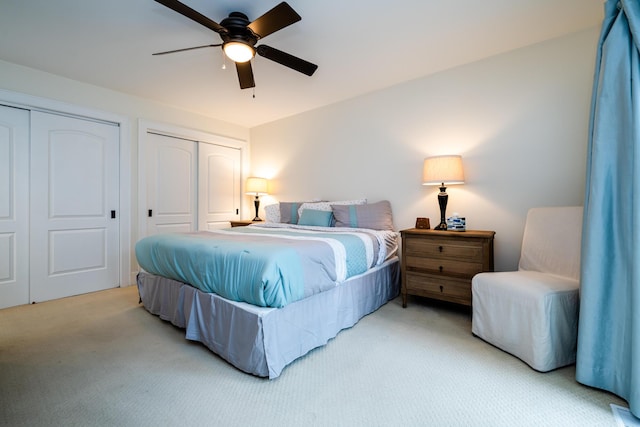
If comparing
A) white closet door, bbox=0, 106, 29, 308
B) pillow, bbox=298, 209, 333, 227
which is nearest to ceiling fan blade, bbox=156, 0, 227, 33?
pillow, bbox=298, 209, 333, 227

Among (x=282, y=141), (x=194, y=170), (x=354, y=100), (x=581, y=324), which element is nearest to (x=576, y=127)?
(x=581, y=324)

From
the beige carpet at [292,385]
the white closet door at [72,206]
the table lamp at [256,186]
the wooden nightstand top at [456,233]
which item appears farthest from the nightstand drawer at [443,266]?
the white closet door at [72,206]

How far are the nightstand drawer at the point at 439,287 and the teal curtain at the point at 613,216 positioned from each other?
36.0 inches

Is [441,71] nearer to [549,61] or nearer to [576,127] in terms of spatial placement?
[549,61]

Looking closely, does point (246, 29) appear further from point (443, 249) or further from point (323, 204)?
point (443, 249)

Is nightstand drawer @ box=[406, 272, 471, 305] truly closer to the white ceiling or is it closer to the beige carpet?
the beige carpet

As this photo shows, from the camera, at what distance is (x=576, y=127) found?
2305 mm

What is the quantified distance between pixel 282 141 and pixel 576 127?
350 cm

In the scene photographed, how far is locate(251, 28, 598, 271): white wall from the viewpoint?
7.72ft

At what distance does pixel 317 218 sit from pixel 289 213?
1.94 feet

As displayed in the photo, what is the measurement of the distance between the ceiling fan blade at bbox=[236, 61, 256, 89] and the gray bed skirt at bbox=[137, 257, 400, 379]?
176 cm

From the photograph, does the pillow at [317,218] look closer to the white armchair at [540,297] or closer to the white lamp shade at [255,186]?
the white lamp shade at [255,186]

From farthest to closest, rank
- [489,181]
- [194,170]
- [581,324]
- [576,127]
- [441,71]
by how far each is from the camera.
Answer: [194,170] < [441,71] < [489,181] < [576,127] < [581,324]

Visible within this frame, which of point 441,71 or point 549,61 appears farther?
point 441,71
